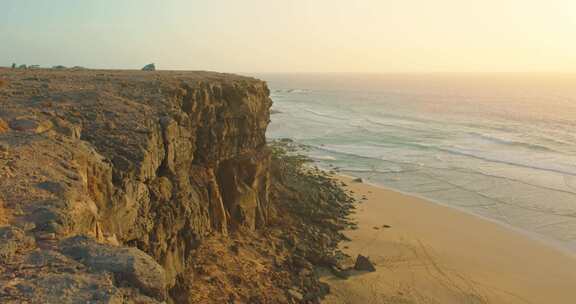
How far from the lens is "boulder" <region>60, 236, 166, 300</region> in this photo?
6.34m

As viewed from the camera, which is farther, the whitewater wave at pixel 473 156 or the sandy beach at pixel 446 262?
the whitewater wave at pixel 473 156

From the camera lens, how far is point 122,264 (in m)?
6.45

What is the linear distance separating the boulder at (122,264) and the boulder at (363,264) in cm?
1510

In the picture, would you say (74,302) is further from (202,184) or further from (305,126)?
(305,126)

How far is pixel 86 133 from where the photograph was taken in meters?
11.5

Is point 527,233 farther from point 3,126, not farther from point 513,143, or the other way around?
point 513,143

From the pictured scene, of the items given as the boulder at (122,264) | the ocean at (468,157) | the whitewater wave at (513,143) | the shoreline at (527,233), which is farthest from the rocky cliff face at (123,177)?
the whitewater wave at (513,143)

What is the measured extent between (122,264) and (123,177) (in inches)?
176

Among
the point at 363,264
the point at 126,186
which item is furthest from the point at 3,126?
the point at 363,264

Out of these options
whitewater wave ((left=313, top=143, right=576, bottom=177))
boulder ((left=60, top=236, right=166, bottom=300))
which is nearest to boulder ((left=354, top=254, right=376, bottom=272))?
boulder ((left=60, top=236, right=166, bottom=300))

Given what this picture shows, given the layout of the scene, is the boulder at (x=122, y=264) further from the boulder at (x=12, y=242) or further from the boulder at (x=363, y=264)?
the boulder at (x=363, y=264)

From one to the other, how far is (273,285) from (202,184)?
473cm

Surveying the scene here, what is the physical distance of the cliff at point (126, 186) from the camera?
6363mm

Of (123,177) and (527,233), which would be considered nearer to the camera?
(123,177)
